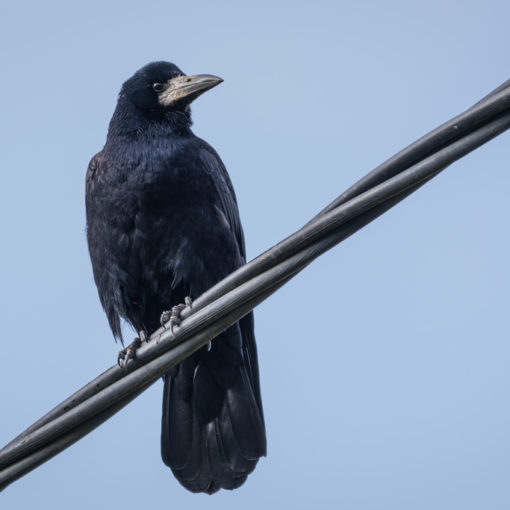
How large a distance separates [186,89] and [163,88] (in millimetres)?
233

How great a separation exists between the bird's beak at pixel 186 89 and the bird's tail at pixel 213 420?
1.67m

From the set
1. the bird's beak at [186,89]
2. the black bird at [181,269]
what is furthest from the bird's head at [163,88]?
the black bird at [181,269]

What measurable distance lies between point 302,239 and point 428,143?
1.72 feet

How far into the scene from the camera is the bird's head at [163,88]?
6660mm

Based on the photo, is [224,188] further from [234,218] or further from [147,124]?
[147,124]

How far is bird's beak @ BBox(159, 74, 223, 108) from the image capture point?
261 inches

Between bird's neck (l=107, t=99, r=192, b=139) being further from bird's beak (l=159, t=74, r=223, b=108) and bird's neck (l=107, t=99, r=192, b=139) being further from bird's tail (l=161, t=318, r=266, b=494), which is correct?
bird's tail (l=161, t=318, r=266, b=494)

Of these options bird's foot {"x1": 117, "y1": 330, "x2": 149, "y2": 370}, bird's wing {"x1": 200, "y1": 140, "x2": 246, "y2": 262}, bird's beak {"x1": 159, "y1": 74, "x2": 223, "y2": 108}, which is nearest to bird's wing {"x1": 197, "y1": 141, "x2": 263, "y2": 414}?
bird's wing {"x1": 200, "y1": 140, "x2": 246, "y2": 262}

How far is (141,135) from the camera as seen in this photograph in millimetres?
6426

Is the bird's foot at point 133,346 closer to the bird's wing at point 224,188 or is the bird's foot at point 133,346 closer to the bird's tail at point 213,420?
the bird's tail at point 213,420

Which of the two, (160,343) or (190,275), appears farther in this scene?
(190,275)

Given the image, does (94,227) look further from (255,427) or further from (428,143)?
(428,143)

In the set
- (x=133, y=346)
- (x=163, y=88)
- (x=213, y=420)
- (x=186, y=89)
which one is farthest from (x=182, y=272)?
(x=163, y=88)

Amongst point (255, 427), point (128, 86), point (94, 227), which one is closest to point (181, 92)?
point (128, 86)
